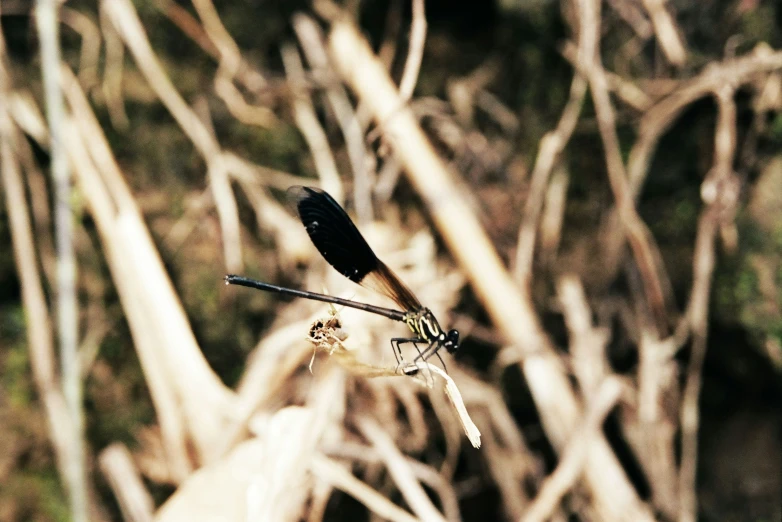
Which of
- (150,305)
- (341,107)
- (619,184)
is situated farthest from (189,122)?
(619,184)

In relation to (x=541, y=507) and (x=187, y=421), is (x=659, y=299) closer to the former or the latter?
(x=541, y=507)

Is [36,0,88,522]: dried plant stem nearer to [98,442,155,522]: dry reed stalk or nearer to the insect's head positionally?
[98,442,155,522]: dry reed stalk

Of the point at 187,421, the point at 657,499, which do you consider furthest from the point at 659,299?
the point at 187,421

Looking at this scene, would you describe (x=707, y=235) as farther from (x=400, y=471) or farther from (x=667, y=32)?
(x=400, y=471)

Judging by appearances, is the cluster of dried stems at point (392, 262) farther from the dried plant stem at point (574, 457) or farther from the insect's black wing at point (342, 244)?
the insect's black wing at point (342, 244)

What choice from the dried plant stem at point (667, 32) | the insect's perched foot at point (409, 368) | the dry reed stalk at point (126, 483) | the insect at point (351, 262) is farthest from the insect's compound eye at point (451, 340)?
the dried plant stem at point (667, 32)

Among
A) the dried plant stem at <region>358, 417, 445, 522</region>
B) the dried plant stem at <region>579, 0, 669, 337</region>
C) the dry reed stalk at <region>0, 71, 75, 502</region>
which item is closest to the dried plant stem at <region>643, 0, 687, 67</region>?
the dried plant stem at <region>579, 0, 669, 337</region>

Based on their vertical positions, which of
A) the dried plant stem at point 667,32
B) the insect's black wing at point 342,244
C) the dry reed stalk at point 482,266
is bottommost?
the insect's black wing at point 342,244

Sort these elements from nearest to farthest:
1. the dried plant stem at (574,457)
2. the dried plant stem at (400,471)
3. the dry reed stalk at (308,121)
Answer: the dried plant stem at (400,471)
the dried plant stem at (574,457)
the dry reed stalk at (308,121)
